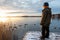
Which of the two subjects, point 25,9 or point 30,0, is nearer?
point 30,0

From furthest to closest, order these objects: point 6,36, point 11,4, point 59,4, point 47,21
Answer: point 11,4, point 59,4, point 6,36, point 47,21

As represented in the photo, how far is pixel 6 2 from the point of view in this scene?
2295cm

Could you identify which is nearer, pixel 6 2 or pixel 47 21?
pixel 47 21

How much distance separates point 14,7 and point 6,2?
1.23 meters

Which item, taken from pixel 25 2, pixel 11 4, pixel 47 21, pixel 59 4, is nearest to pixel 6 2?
pixel 11 4

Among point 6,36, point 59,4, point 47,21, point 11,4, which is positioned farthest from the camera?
point 11,4

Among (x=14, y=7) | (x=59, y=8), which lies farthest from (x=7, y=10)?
(x=59, y=8)

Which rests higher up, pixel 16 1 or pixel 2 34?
pixel 16 1

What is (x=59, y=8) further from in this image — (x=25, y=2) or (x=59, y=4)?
(x=25, y=2)

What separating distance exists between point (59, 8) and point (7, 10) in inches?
242

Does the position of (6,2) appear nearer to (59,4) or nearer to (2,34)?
(59,4)

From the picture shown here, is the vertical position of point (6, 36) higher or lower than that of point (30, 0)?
lower

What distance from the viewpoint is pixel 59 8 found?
22.5 metres

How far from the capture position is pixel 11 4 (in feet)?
76.9
